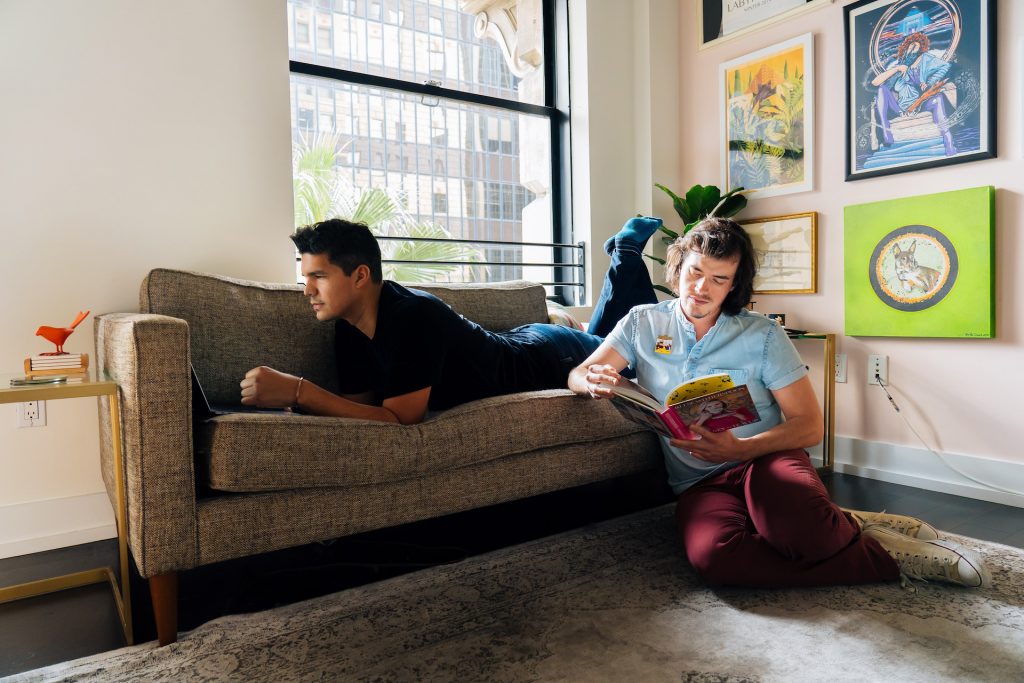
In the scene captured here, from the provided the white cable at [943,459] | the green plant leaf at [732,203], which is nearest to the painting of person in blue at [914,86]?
the green plant leaf at [732,203]

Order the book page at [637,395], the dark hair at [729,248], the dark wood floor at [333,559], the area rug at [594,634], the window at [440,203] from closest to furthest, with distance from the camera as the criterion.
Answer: the area rug at [594,634] < the dark wood floor at [333,559] < the book page at [637,395] < the dark hair at [729,248] < the window at [440,203]

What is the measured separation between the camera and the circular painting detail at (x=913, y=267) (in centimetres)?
255

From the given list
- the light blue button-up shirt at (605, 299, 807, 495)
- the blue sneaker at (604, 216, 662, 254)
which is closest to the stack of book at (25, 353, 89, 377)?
the light blue button-up shirt at (605, 299, 807, 495)

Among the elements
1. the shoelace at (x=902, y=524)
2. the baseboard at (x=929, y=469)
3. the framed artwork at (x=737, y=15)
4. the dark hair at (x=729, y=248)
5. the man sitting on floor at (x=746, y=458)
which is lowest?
the baseboard at (x=929, y=469)

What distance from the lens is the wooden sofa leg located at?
1356 millimetres

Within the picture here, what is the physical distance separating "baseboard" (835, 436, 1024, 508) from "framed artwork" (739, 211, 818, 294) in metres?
0.71

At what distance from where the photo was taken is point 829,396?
9.27 ft

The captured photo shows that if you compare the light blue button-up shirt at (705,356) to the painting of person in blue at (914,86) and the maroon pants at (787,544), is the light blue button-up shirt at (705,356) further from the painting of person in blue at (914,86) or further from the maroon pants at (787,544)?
the painting of person in blue at (914,86)

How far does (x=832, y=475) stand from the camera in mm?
2836

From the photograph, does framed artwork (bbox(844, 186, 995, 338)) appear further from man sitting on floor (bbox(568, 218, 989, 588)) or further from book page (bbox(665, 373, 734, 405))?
book page (bbox(665, 373, 734, 405))

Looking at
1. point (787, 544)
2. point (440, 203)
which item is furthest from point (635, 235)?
point (787, 544)

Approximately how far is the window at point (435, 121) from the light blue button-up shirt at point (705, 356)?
4.72ft

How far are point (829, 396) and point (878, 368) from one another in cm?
22

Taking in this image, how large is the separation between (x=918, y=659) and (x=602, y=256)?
2.50 metres
